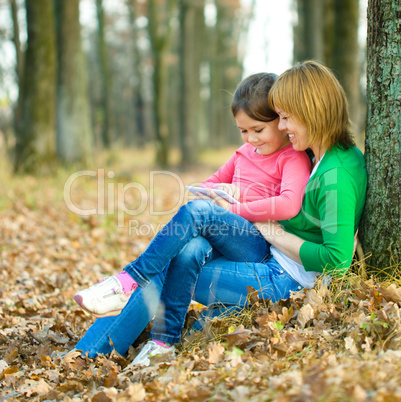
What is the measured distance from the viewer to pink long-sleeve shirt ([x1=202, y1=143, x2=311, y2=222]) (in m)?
2.68

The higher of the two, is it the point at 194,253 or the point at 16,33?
the point at 16,33

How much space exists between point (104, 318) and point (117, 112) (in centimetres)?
3347

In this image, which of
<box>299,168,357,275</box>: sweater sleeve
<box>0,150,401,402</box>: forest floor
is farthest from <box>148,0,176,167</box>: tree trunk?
<box>299,168,357,275</box>: sweater sleeve

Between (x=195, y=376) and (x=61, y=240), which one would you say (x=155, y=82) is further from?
(x=195, y=376)

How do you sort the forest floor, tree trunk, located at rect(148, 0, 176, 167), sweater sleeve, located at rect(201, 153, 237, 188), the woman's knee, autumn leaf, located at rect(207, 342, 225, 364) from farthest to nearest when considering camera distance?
tree trunk, located at rect(148, 0, 176, 167) < sweater sleeve, located at rect(201, 153, 237, 188) < the woman's knee < autumn leaf, located at rect(207, 342, 225, 364) < the forest floor

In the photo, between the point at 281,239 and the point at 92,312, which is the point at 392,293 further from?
the point at 92,312

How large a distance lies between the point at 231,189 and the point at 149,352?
1.17 metres

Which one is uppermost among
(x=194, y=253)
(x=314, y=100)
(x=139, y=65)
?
(x=139, y=65)

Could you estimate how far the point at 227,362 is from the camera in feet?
7.06

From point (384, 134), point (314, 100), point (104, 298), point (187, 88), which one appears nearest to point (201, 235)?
point (104, 298)

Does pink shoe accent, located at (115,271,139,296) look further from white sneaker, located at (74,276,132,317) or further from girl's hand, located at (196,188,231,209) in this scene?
girl's hand, located at (196,188,231,209)

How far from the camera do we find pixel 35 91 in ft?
27.0

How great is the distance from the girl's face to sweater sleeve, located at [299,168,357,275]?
492 millimetres

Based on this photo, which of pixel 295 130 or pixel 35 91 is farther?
pixel 35 91
